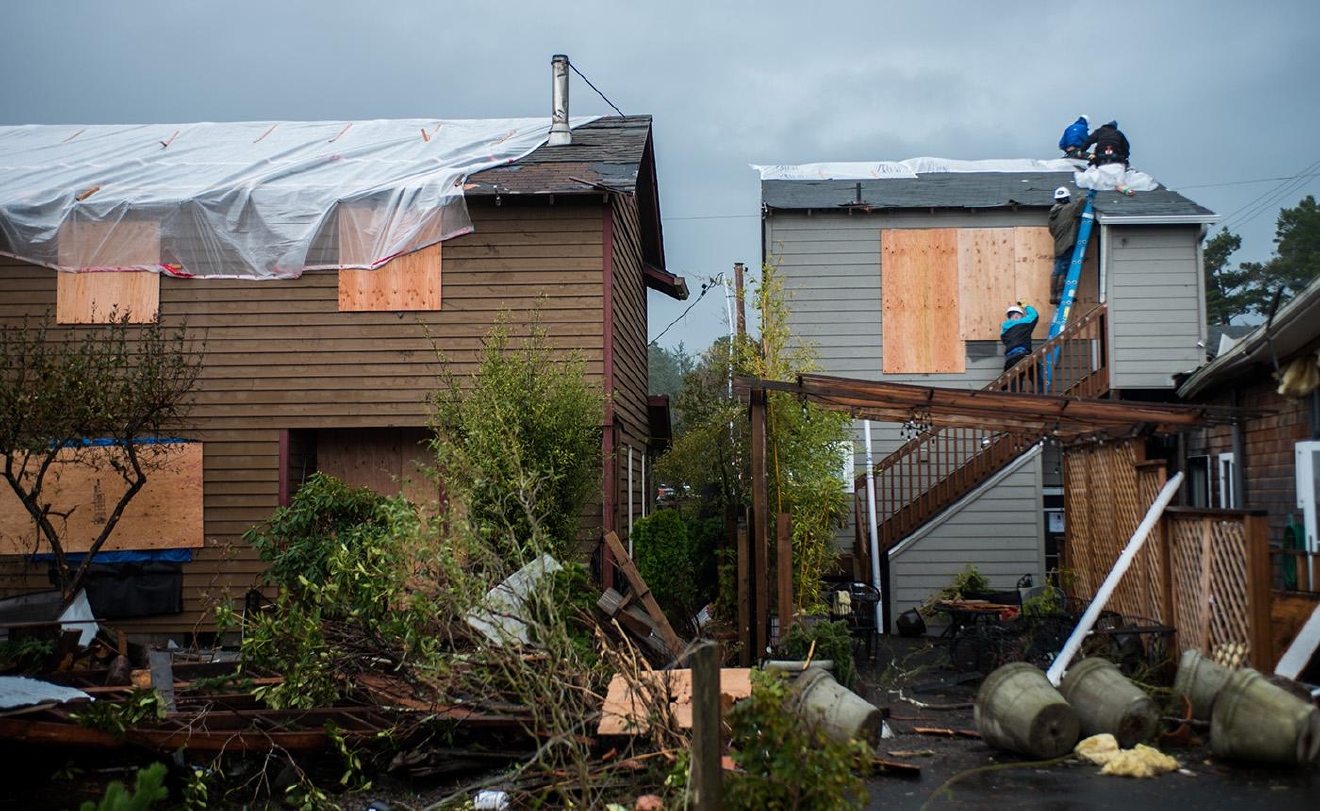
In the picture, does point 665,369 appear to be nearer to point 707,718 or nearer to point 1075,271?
point 1075,271

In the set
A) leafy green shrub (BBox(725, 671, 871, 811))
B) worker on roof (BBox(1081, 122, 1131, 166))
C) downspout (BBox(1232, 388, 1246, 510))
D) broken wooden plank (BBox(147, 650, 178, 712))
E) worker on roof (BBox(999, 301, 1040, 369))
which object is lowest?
broken wooden plank (BBox(147, 650, 178, 712))

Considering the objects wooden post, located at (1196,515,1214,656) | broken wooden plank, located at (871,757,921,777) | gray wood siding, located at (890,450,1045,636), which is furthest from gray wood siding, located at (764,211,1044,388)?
broken wooden plank, located at (871,757,921,777)

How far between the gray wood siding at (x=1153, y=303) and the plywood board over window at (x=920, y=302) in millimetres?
2670

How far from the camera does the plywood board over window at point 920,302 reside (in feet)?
51.1

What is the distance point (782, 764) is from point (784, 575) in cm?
496

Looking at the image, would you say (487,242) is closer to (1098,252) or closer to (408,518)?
(408,518)

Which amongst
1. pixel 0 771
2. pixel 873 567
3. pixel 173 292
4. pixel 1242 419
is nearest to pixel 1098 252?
pixel 873 567

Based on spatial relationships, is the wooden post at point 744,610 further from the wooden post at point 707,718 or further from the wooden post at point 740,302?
the wooden post at point 707,718

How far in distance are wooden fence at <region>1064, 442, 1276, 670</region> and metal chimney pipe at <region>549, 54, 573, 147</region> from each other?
26.9 ft

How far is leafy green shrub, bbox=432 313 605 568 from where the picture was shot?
1065 centimetres

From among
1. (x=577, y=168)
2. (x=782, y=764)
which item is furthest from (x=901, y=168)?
(x=782, y=764)

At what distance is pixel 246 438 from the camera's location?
42.5ft

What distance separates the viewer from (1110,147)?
16.3 metres

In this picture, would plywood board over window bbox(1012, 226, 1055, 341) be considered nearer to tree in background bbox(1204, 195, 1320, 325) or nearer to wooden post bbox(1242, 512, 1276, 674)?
wooden post bbox(1242, 512, 1276, 674)
